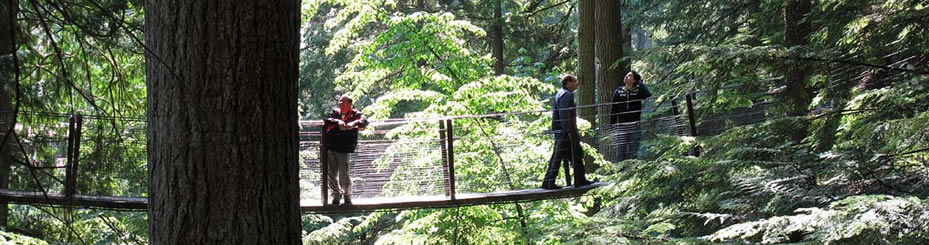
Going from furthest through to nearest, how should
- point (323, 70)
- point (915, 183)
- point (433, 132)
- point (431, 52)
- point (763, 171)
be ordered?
1. point (323, 70)
2. point (431, 52)
3. point (433, 132)
4. point (763, 171)
5. point (915, 183)

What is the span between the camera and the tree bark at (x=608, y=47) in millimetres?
7406

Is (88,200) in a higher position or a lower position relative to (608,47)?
lower

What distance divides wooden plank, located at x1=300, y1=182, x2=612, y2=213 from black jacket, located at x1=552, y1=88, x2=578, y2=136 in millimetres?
421

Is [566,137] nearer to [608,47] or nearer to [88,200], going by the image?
[608,47]

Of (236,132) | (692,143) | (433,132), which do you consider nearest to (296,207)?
(236,132)

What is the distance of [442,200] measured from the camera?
5484 millimetres

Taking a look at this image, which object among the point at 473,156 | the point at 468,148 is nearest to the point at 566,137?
the point at 473,156

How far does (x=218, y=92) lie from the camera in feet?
7.36

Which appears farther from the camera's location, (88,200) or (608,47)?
(608,47)

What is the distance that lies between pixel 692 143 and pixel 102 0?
3.06 meters

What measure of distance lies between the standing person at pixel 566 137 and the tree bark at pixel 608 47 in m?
1.58

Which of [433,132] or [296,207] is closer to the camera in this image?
[296,207]

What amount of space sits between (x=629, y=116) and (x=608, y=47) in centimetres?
135

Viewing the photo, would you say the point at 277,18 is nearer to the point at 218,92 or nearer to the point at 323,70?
the point at 218,92
